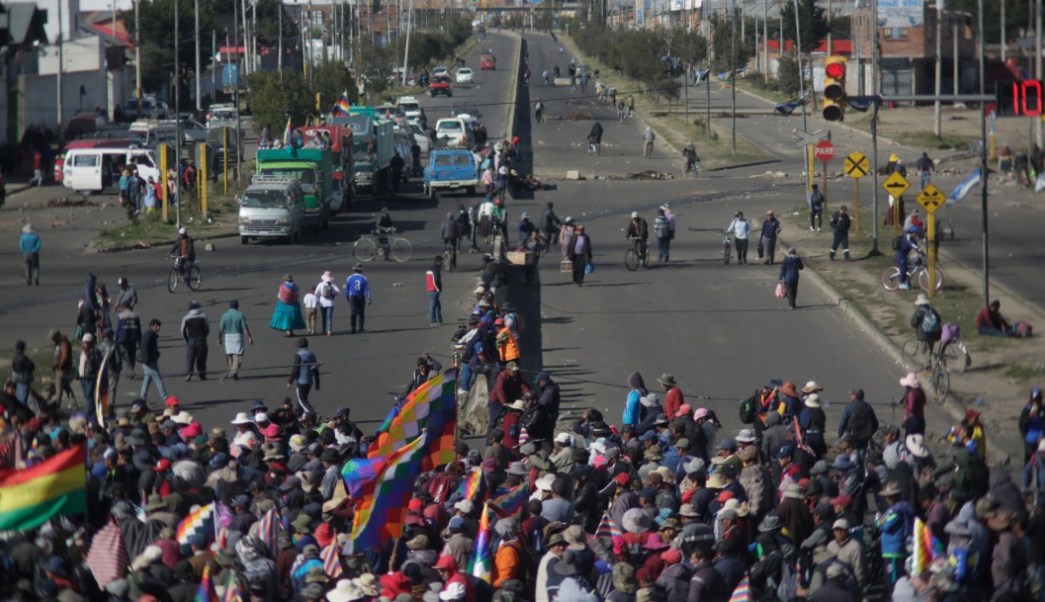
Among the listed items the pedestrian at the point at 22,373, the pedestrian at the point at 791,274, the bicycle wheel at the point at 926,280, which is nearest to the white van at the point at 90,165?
the pedestrian at the point at 791,274

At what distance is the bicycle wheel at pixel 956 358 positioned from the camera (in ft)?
84.9

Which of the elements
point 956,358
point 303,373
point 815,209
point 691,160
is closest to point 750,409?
point 303,373

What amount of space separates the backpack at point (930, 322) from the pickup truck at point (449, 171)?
95.9 feet

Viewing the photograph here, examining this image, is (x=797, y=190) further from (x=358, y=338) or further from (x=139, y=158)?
(x=358, y=338)

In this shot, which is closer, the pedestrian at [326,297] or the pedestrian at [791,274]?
the pedestrian at [326,297]

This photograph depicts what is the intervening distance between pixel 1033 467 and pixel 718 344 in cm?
1222

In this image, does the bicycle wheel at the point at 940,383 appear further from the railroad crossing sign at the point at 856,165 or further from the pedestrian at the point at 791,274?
the railroad crossing sign at the point at 856,165

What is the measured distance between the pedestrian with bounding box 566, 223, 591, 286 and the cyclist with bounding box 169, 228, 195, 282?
26.9 feet

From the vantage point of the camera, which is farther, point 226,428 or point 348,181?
point 348,181

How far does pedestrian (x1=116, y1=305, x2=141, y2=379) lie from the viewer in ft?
82.6

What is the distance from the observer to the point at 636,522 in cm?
1332

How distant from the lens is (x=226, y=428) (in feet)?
72.0

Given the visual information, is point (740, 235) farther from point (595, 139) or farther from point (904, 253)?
point (595, 139)

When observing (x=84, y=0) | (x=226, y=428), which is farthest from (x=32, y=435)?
(x=84, y=0)
